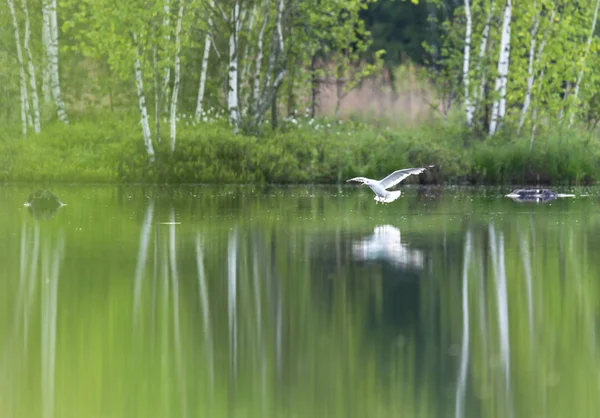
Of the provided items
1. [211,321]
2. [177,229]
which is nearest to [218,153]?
[177,229]

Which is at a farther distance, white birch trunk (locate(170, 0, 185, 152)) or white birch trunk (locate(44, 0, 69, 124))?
white birch trunk (locate(44, 0, 69, 124))

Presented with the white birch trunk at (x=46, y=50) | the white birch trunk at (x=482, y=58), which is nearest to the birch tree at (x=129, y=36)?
the white birch trunk at (x=46, y=50)

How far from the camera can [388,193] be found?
853 inches

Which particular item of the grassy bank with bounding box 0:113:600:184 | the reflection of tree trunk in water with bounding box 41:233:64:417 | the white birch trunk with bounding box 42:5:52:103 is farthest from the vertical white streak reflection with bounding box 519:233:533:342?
the white birch trunk with bounding box 42:5:52:103

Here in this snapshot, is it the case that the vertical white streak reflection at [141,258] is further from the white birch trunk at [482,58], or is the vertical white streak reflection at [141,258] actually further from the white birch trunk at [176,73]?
the white birch trunk at [482,58]

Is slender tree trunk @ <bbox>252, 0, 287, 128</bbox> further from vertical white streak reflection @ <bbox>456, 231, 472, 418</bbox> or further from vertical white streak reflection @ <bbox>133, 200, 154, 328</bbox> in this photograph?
vertical white streak reflection @ <bbox>456, 231, 472, 418</bbox>

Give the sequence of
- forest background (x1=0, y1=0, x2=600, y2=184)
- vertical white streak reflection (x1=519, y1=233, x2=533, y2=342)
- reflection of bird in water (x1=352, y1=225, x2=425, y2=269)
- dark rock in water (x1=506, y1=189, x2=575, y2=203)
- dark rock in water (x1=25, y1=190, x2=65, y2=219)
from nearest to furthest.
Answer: vertical white streak reflection (x1=519, y1=233, x2=533, y2=342), reflection of bird in water (x1=352, y1=225, x2=425, y2=269), dark rock in water (x1=25, y1=190, x2=65, y2=219), dark rock in water (x1=506, y1=189, x2=575, y2=203), forest background (x1=0, y1=0, x2=600, y2=184)

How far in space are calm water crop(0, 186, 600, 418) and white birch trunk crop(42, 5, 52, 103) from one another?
16.8m

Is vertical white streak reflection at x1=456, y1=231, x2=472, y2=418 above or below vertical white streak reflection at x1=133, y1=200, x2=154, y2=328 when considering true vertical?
below

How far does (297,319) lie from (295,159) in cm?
2128

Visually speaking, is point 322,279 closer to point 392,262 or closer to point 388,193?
point 392,262

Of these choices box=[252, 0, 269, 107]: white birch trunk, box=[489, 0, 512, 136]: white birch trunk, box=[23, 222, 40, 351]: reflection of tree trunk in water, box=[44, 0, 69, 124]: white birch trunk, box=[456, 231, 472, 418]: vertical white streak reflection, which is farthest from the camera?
box=[44, 0, 69, 124]: white birch trunk

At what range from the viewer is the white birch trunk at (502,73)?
3403cm

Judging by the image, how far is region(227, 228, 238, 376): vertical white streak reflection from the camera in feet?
29.8
